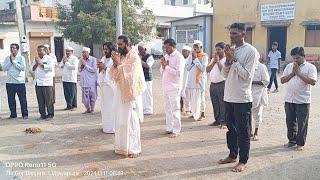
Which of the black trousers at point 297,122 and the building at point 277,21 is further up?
the building at point 277,21

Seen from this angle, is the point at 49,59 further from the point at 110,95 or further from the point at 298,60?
the point at 298,60

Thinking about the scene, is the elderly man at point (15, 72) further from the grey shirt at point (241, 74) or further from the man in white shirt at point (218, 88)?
the grey shirt at point (241, 74)

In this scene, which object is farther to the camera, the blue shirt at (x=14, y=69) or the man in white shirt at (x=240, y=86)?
the blue shirt at (x=14, y=69)

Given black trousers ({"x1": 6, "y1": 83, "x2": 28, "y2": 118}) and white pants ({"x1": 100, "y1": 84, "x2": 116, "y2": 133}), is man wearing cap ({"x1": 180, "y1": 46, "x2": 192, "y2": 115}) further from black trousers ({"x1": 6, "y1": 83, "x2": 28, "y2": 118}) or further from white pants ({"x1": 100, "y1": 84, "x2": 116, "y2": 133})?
black trousers ({"x1": 6, "y1": 83, "x2": 28, "y2": 118})

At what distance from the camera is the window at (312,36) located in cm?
1911

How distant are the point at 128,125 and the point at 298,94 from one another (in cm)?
267

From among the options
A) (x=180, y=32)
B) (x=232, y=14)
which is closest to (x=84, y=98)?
(x=232, y=14)

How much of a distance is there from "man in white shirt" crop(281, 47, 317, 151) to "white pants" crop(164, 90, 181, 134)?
1866 millimetres

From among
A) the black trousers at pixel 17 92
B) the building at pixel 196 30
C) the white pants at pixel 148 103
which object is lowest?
the white pants at pixel 148 103

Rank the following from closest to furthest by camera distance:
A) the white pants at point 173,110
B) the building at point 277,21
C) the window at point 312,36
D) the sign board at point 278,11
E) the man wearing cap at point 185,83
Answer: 1. the white pants at point 173,110
2. the man wearing cap at point 185,83
3. the window at point 312,36
4. the building at point 277,21
5. the sign board at point 278,11

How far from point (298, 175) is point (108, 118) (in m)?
3.60

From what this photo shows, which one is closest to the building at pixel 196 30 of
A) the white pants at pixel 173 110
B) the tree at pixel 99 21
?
the tree at pixel 99 21

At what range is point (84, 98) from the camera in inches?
336

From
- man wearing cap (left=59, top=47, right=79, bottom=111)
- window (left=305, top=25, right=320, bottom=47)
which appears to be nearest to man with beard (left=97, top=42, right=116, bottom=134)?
man wearing cap (left=59, top=47, right=79, bottom=111)
